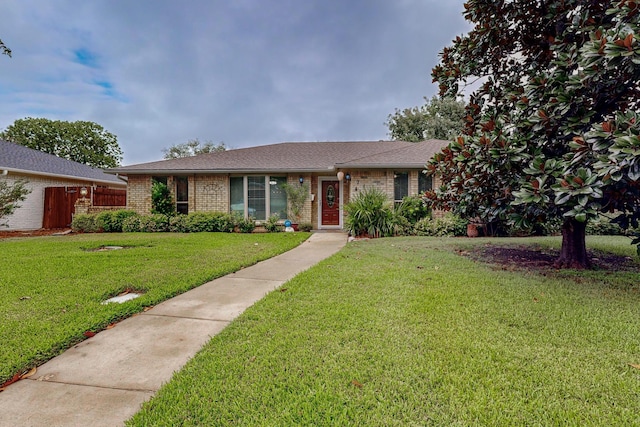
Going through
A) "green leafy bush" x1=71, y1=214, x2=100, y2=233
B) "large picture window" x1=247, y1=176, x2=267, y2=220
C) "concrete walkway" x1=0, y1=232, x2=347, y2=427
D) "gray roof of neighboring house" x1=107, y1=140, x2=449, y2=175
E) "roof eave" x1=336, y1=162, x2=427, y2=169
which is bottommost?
"concrete walkway" x1=0, y1=232, x2=347, y2=427

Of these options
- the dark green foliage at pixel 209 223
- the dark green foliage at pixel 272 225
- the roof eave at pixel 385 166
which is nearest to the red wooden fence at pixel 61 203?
the dark green foliage at pixel 209 223

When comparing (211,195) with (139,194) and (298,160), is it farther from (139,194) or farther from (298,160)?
(298,160)

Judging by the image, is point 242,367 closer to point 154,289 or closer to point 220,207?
point 154,289

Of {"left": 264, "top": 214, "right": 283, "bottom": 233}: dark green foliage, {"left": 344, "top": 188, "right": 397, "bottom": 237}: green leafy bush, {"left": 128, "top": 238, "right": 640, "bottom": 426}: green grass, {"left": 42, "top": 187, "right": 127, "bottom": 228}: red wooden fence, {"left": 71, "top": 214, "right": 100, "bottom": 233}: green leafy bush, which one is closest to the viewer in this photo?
{"left": 128, "top": 238, "right": 640, "bottom": 426}: green grass

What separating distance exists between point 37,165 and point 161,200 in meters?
7.13

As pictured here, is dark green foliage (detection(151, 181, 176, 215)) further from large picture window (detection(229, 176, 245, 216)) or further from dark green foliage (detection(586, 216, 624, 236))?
dark green foliage (detection(586, 216, 624, 236))

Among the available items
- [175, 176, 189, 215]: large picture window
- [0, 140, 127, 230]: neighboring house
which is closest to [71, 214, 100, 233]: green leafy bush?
[0, 140, 127, 230]: neighboring house

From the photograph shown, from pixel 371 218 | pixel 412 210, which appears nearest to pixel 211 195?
pixel 371 218

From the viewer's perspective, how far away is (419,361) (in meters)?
2.19

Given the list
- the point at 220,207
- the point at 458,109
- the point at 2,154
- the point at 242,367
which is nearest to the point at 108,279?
the point at 242,367

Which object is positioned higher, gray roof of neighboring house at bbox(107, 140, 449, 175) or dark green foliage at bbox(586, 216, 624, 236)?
gray roof of neighboring house at bbox(107, 140, 449, 175)

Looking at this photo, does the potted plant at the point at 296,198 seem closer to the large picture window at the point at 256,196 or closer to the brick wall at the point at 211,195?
the large picture window at the point at 256,196

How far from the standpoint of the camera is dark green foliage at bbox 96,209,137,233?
11.5 meters

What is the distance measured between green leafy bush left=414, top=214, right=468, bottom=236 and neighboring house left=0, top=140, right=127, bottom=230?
44.0 ft
